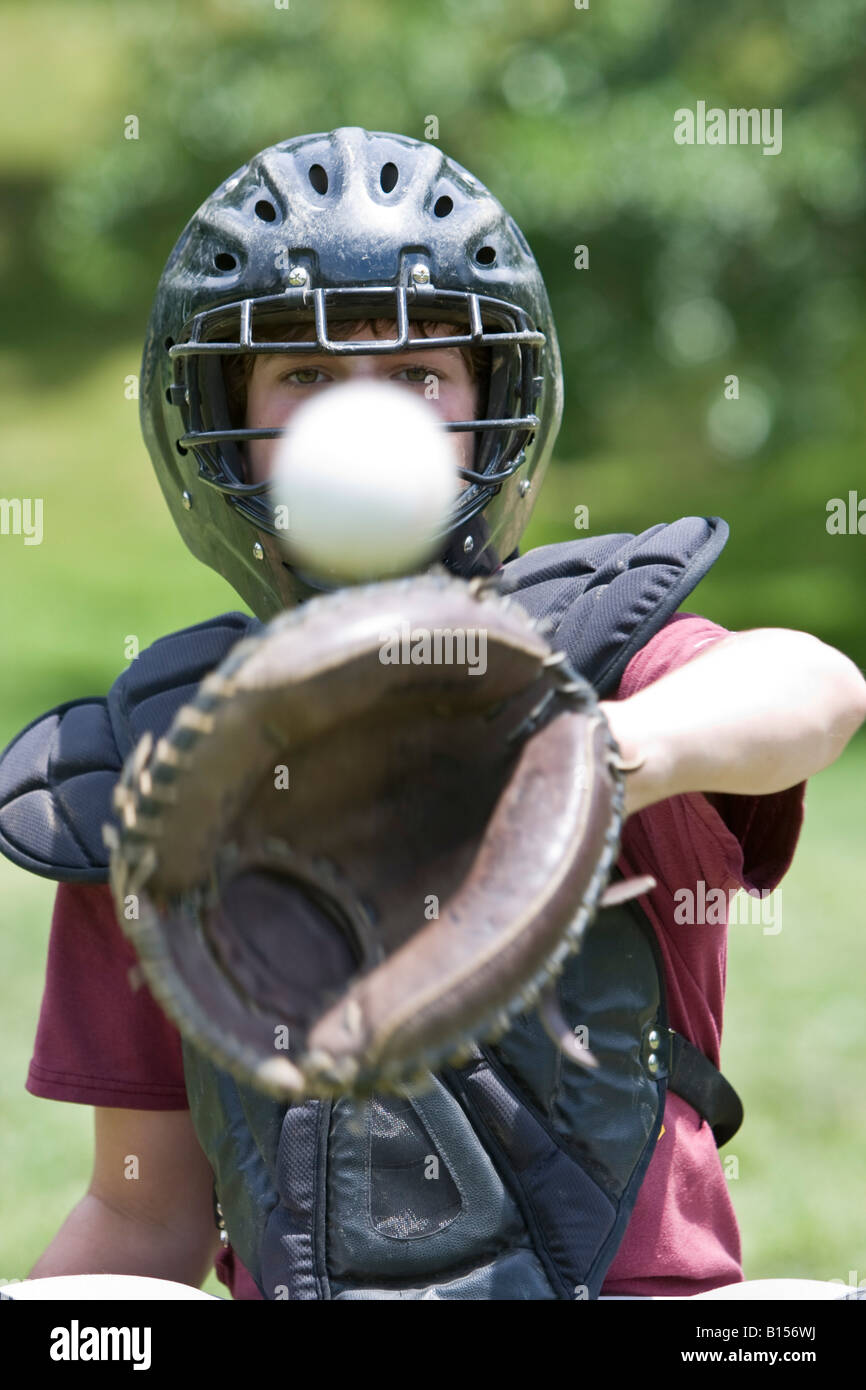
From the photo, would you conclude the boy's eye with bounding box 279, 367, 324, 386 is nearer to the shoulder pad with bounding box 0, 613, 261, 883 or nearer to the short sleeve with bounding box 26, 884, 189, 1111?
the shoulder pad with bounding box 0, 613, 261, 883

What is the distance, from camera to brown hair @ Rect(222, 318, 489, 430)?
207 centimetres

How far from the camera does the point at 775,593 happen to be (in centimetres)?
1323

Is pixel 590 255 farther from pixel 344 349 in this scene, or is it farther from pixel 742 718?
pixel 742 718

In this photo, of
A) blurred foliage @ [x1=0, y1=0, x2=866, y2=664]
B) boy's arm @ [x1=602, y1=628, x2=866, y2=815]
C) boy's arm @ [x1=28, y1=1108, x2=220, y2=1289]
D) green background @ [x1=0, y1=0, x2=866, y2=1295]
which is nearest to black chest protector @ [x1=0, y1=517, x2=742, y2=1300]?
boy's arm @ [x1=602, y1=628, x2=866, y2=815]

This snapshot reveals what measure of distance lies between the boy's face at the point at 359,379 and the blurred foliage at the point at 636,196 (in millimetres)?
9750

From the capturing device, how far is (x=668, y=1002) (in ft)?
6.31

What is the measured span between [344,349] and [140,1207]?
1181 mm

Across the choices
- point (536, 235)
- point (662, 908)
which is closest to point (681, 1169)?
point (662, 908)

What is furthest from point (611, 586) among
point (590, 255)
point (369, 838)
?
point (590, 255)

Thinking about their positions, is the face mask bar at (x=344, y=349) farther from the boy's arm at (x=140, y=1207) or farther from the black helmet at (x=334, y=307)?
the boy's arm at (x=140, y=1207)

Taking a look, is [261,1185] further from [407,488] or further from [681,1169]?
[407,488]

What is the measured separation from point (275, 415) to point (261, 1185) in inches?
37.5

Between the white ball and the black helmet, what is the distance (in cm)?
3
